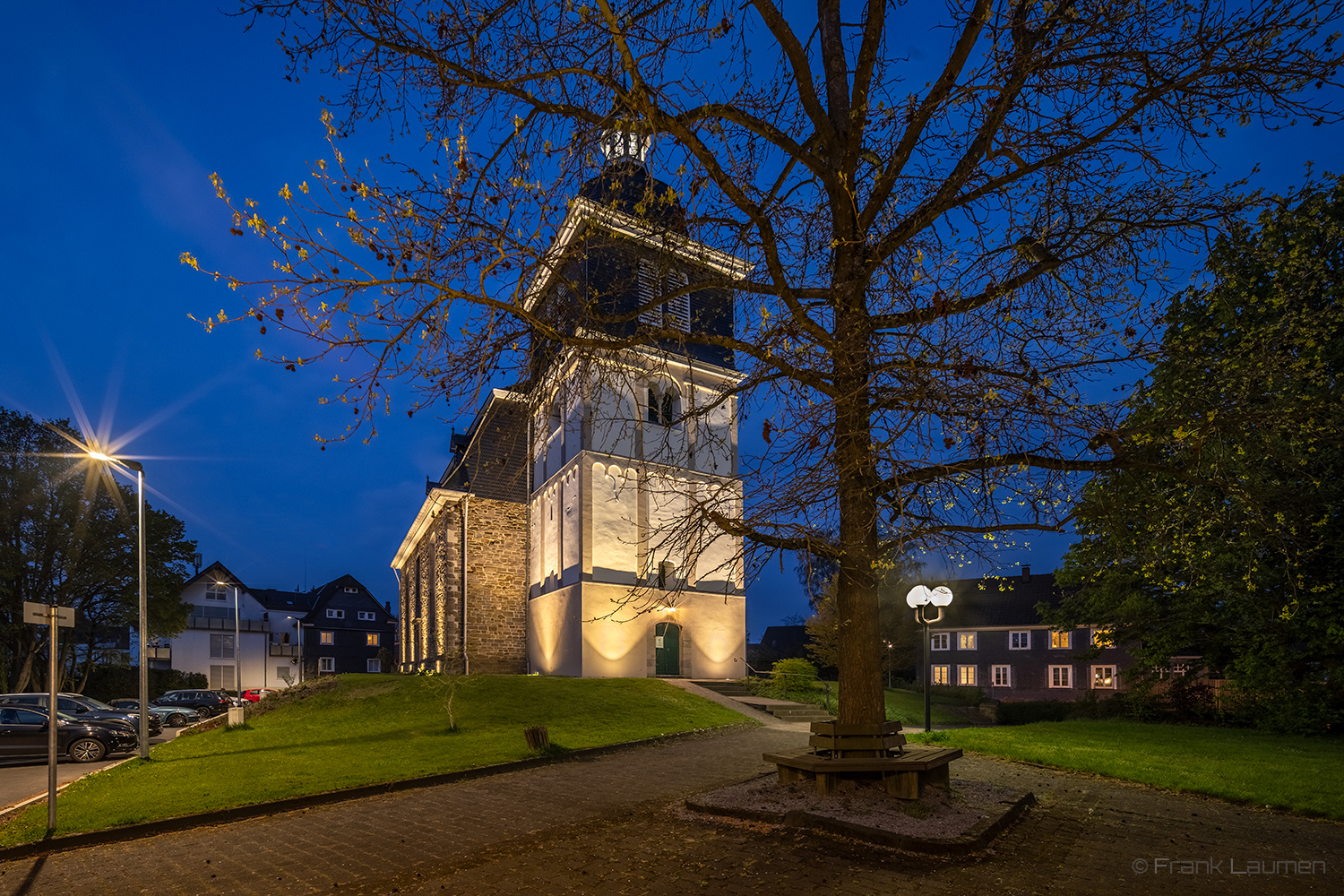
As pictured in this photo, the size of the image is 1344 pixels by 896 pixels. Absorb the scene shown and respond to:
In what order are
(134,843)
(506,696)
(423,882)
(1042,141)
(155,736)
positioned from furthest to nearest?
(155,736), (506,696), (134,843), (1042,141), (423,882)

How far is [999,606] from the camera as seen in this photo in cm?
5109

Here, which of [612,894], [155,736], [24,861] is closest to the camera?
[612,894]

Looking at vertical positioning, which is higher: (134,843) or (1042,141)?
(1042,141)

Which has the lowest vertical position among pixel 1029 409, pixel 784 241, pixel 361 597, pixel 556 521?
Answer: pixel 361 597

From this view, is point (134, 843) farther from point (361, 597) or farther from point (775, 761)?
point (361, 597)

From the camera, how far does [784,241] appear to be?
27.9ft

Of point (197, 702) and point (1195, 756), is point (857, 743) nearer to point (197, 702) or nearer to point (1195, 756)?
point (1195, 756)

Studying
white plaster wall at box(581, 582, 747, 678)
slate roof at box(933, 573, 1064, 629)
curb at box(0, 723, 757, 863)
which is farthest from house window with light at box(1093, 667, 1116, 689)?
curb at box(0, 723, 757, 863)

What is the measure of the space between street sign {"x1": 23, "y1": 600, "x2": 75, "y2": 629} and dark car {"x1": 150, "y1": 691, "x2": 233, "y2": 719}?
2438 cm

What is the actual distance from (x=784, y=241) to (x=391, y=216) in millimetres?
4249

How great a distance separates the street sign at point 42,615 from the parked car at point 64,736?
932 centimetres

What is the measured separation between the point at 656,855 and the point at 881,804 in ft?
7.47

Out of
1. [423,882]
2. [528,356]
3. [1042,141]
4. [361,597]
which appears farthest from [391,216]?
[361,597]

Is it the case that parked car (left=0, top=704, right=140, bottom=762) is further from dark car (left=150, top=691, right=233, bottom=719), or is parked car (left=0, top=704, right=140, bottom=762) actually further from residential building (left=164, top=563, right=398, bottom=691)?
residential building (left=164, top=563, right=398, bottom=691)
